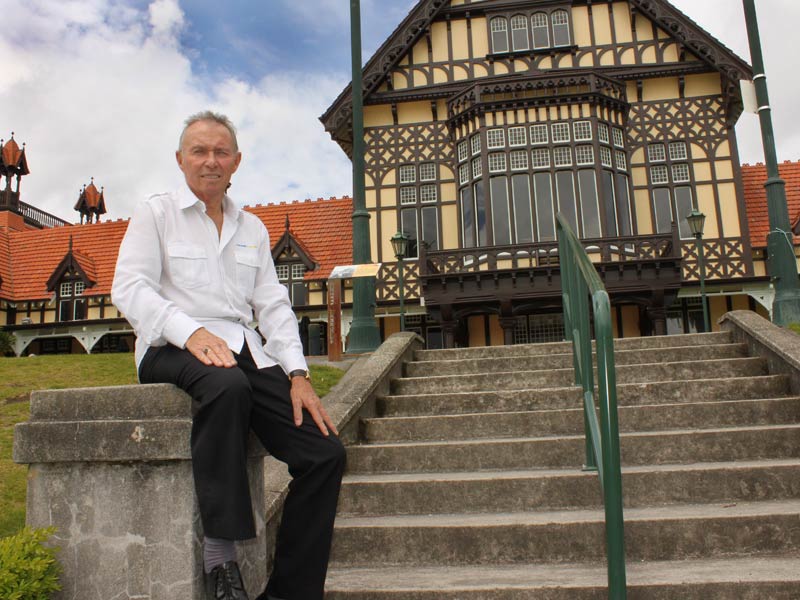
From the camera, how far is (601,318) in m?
3.14

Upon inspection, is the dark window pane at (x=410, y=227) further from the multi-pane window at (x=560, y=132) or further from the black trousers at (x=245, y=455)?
the black trousers at (x=245, y=455)

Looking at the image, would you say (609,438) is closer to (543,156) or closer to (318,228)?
(543,156)

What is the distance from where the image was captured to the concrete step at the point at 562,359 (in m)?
6.36

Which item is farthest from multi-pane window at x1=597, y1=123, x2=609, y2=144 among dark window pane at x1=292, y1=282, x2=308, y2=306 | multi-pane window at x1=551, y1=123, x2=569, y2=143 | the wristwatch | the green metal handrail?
the wristwatch

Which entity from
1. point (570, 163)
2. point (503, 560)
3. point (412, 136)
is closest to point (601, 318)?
point (503, 560)

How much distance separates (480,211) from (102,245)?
14.5 metres

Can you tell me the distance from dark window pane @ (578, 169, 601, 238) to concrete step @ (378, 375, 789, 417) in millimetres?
12664

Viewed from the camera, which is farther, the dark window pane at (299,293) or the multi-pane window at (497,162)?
the dark window pane at (299,293)

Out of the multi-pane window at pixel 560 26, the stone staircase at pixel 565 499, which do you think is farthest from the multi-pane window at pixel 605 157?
the stone staircase at pixel 565 499

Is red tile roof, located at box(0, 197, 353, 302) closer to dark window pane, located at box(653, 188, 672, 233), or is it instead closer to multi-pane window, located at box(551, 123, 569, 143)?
multi-pane window, located at box(551, 123, 569, 143)

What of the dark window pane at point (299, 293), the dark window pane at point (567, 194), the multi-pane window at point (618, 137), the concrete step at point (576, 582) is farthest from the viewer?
the dark window pane at point (299, 293)

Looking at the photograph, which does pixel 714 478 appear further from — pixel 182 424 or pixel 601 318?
pixel 182 424

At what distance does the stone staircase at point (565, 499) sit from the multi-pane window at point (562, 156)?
44.0 ft

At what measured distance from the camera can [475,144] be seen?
1888cm
